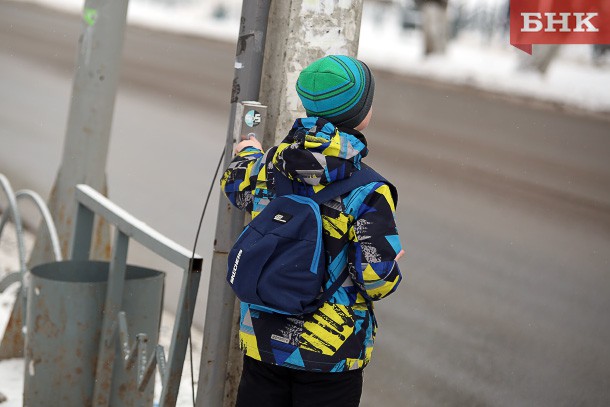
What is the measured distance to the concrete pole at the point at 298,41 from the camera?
9.50 ft

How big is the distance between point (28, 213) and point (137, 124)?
401cm

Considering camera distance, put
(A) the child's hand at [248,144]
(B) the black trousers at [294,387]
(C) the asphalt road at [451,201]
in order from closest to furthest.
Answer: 1. (B) the black trousers at [294,387]
2. (A) the child's hand at [248,144]
3. (C) the asphalt road at [451,201]

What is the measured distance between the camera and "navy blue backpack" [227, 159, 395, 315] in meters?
2.25

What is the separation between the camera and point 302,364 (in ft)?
7.50

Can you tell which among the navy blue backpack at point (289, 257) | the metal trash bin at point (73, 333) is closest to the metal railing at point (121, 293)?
the metal trash bin at point (73, 333)

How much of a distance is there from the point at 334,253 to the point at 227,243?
72 cm

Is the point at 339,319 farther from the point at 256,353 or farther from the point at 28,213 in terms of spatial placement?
the point at 28,213

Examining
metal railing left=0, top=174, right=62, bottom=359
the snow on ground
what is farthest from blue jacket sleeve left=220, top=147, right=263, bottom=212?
the snow on ground

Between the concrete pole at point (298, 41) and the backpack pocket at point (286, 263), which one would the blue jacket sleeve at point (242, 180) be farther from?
the concrete pole at point (298, 41)

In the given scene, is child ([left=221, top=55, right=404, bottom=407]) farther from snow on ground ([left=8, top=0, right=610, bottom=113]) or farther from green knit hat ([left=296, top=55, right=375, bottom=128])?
snow on ground ([left=8, top=0, right=610, bottom=113])

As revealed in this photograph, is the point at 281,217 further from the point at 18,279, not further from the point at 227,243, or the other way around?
the point at 18,279

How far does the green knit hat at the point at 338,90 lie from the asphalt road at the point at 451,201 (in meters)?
2.60

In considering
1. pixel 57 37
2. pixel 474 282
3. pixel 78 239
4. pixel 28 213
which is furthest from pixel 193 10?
pixel 78 239

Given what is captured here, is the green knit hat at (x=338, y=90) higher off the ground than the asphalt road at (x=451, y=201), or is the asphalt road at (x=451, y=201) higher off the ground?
the green knit hat at (x=338, y=90)
